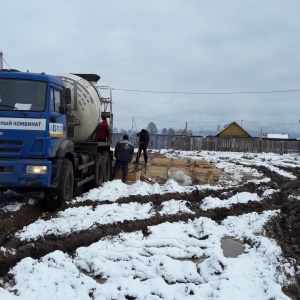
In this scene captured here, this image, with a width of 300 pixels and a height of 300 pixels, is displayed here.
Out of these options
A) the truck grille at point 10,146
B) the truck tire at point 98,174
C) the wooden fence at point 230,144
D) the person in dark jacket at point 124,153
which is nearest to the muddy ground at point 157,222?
the truck grille at point 10,146

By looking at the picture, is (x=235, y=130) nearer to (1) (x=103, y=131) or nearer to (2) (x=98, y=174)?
(1) (x=103, y=131)

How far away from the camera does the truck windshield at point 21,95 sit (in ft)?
23.5

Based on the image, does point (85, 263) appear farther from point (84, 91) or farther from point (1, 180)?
point (84, 91)

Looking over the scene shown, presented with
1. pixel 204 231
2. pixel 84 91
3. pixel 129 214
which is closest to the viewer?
pixel 204 231

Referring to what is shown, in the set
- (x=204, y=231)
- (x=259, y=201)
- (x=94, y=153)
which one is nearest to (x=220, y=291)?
(x=204, y=231)

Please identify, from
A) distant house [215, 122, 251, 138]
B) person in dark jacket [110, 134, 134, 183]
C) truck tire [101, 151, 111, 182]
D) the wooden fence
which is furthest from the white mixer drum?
distant house [215, 122, 251, 138]

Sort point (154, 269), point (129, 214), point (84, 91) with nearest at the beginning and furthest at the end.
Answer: point (154, 269), point (129, 214), point (84, 91)

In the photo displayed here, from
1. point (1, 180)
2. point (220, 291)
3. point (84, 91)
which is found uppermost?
point (84, 91)

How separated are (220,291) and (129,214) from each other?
11.8ft

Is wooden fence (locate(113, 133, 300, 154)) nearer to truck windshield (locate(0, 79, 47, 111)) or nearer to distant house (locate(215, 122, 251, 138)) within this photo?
A: distant house (locate(215, 122, 251, 138))

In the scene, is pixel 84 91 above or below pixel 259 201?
above

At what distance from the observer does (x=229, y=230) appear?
21.9 feet

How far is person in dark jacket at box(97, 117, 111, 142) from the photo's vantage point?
12.0 metres

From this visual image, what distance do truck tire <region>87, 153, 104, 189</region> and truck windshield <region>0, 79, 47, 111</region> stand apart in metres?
4.05
